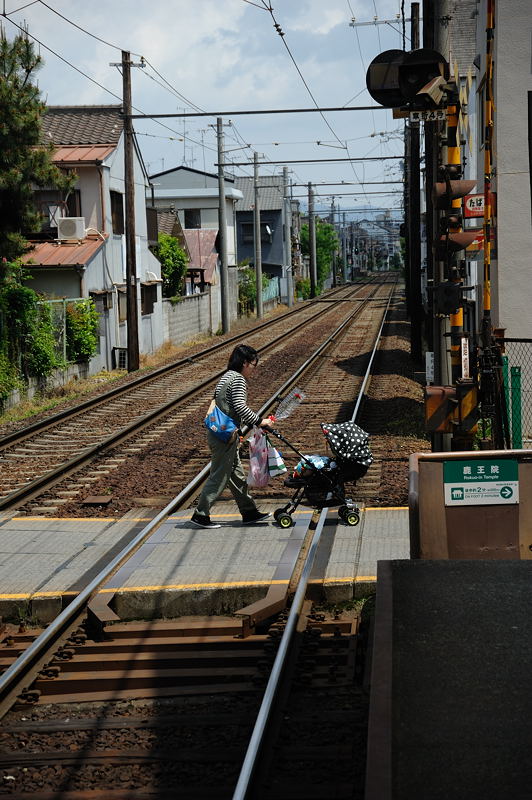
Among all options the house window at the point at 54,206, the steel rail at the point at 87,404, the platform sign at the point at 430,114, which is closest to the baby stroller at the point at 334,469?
the platform sign at the point at 430,114

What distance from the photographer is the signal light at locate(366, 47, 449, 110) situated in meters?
9.29

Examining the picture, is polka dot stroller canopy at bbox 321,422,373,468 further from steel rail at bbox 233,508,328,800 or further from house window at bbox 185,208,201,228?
house window at bbox 185,208,201,228

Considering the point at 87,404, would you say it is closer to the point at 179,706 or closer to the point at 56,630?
the point at 56,630

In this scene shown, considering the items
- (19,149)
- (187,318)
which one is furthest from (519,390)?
(187,318)

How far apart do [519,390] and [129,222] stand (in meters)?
16.5

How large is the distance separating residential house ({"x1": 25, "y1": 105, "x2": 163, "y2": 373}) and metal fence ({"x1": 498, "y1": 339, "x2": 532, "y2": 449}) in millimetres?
14245

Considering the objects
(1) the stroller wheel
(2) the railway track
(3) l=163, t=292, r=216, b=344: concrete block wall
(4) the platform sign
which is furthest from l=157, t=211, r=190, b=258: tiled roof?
(2) the railway track

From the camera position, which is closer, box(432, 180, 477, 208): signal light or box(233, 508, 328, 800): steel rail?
box(233, 508, 328, 800): steel rail

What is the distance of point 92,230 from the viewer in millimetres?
29609

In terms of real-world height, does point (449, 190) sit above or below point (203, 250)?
below

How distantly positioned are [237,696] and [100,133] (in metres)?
28.1

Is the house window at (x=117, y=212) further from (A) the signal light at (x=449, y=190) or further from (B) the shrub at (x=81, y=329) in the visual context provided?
(A) the signal light at (x=449, y=190)

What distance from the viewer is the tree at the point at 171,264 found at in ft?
152

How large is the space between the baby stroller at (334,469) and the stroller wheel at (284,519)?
0.13ft
